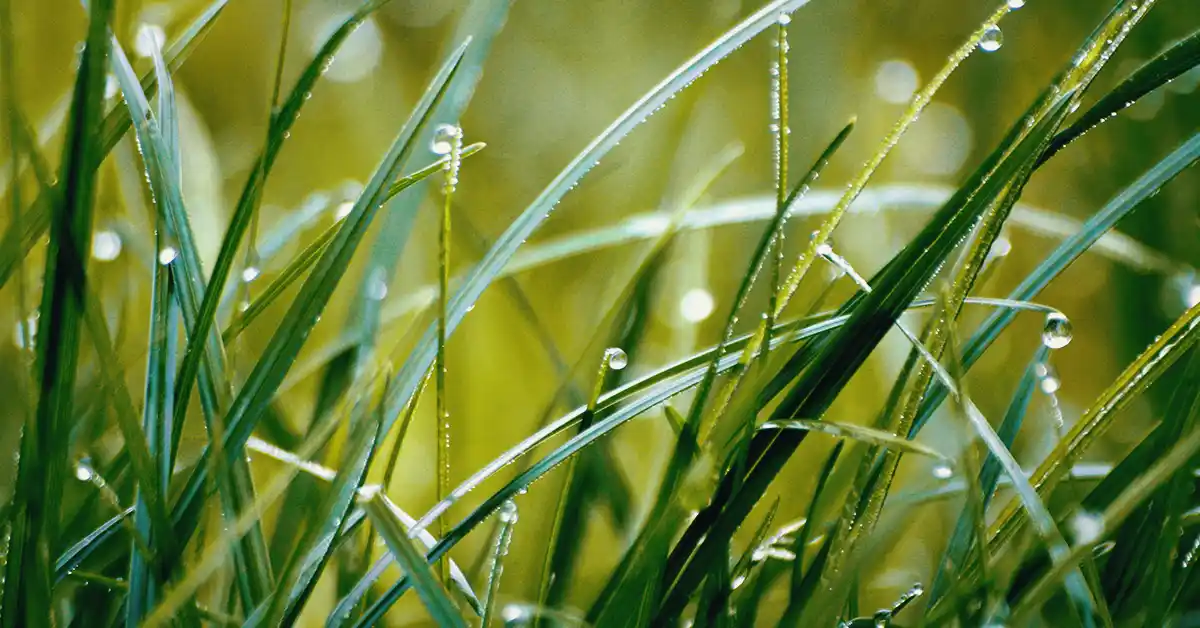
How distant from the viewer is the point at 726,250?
4.02ft

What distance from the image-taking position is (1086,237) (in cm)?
44

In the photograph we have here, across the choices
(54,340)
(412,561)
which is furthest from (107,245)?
(412,561)

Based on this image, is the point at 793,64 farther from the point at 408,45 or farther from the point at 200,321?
the point at 200,321

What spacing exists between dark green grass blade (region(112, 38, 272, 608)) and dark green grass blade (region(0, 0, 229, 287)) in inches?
0.7

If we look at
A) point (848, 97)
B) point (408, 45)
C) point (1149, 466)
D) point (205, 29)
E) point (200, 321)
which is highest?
point (408, 45)

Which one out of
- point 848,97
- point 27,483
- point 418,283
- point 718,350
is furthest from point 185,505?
point 848,97

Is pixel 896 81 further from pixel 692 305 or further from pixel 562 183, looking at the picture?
pixel 562 183

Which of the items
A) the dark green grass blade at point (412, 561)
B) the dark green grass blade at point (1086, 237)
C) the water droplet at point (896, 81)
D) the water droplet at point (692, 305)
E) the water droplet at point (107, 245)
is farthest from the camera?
the water droplet at point (896, 81)

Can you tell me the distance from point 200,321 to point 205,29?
0.55ft

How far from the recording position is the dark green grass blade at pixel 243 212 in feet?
1.29

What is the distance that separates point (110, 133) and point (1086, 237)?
44cm

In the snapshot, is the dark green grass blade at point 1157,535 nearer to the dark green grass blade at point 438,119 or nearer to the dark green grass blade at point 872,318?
the dark green grass blade at point 872,318

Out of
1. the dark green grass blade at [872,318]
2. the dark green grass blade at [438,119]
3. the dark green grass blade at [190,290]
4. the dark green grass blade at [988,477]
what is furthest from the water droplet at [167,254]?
the dark green grass blade at [988,477]

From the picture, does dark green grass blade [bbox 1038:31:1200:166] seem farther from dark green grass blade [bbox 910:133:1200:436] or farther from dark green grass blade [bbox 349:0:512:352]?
dark green grass blade [bbox 349:0:512:352]
